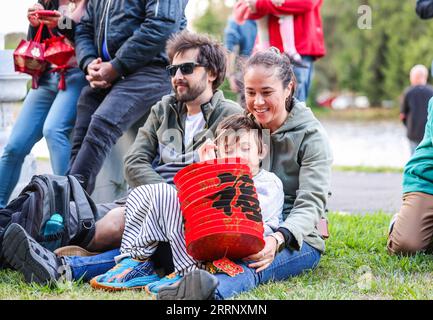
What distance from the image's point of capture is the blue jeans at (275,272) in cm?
345

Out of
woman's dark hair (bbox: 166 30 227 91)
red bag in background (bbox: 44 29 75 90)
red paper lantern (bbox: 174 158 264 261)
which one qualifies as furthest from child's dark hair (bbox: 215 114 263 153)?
red bag in background (bbox: 44 29 75 90)

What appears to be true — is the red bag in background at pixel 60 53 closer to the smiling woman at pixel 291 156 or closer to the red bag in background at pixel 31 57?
the red bag in background at pixel 31 57

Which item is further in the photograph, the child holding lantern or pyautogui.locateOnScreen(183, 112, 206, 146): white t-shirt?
pyautogui.locateOnScreen(183, 112, 206, 146): white t-shirt

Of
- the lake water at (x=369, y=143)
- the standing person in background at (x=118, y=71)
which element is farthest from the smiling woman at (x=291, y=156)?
the lake water at (x=369, y=143)

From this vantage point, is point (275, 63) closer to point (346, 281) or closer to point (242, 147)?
point (242, 147)

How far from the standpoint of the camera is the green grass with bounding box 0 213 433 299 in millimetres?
3568

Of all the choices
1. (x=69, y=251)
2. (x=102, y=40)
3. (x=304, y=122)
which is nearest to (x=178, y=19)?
(x=102, y=40)

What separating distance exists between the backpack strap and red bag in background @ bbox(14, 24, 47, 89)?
1587mm

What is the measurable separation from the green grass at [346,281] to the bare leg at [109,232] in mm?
470

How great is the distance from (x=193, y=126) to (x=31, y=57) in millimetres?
1610

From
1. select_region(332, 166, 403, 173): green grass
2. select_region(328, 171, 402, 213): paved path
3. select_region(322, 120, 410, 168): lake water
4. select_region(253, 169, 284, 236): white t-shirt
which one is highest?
select_region(253, 169, 284, 236): white t-shirt

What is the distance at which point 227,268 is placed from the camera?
352 centimetres

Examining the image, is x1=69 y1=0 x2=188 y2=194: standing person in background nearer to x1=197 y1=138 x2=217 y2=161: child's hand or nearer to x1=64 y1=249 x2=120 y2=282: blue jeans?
x1=64 y1=249 x2=120 y2=282: blue jeans

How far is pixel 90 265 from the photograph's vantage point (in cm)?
398
